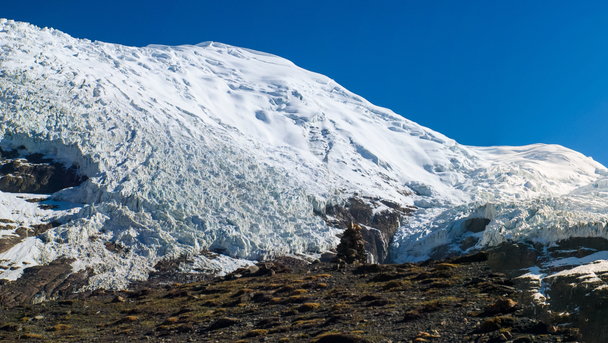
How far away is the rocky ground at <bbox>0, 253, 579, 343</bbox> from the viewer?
27.5m

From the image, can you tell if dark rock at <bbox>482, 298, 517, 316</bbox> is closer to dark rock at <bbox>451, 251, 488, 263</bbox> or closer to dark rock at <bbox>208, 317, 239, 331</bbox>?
dark rock at <bbox>451, 251, 488, 263</bbox>

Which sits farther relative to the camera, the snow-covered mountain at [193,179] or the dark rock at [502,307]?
the snow-covered mountain at [193,179]

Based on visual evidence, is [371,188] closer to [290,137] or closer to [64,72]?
[290,137]

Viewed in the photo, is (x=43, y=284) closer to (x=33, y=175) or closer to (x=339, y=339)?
(x=33, y=175)

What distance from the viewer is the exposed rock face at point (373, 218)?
5797 inches

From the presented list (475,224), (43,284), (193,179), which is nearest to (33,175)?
(193,179)

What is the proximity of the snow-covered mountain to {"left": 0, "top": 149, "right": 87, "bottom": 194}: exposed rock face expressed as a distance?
7.38ft

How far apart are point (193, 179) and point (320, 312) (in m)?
108

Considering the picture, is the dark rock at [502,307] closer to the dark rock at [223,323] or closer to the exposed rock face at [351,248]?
the dark rock at [223,323]

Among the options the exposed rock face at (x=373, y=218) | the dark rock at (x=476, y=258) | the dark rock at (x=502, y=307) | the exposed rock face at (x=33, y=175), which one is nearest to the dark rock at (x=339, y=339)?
the dark rock at (x=502, y=307)

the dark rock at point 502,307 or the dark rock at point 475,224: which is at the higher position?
the dark rock at point 475,224

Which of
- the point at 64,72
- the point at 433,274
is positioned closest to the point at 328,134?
the point at 64,72

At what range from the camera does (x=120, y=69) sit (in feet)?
613

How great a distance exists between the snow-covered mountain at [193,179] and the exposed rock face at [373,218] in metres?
2.56
